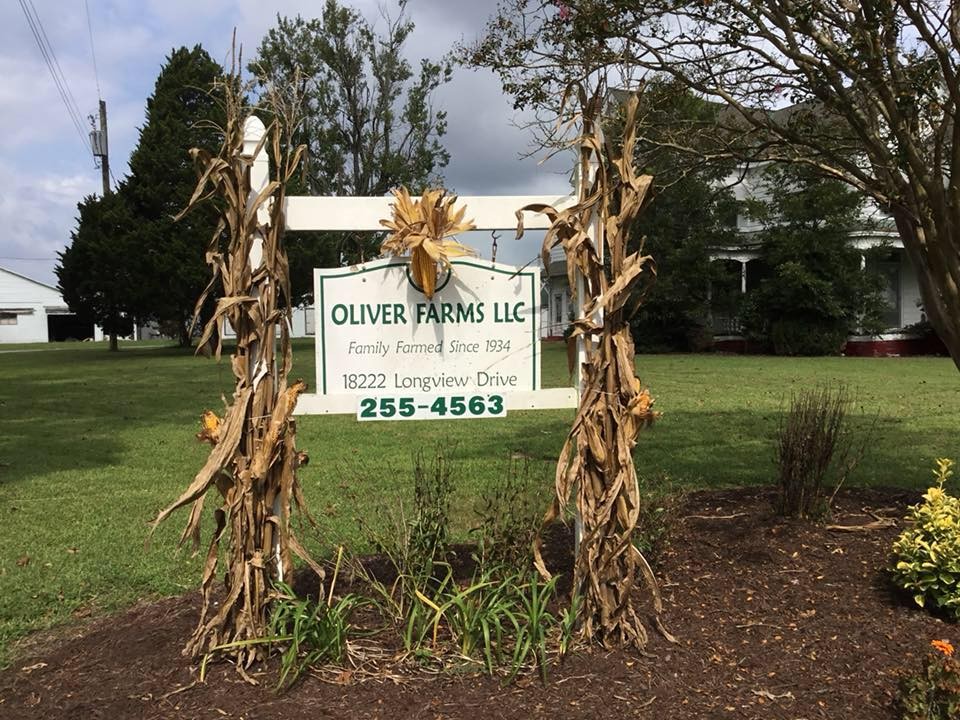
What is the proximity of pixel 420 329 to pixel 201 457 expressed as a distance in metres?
5.87

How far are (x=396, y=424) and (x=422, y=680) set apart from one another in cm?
796

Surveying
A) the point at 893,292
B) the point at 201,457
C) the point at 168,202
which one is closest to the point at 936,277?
the point at 201,457

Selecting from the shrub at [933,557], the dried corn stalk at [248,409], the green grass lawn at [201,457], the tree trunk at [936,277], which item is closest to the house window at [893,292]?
the green grass lawn at [201,457]

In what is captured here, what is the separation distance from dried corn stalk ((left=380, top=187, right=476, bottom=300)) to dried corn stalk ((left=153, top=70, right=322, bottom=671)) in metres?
0.44

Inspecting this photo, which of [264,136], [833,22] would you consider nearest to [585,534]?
[264,136]

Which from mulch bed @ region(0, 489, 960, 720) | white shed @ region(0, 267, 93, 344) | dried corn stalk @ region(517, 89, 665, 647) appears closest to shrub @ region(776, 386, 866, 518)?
mulch bed @ region(0, 489, 960, 720)

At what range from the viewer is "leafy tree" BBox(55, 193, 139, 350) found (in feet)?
88.7

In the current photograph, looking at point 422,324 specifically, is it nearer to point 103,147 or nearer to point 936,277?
point 936,277

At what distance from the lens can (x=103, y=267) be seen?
27875 millimetres

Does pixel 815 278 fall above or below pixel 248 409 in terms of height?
above

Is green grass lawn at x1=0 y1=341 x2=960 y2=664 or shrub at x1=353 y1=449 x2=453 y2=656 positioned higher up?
shrub at x1=353 y1=449 x2=453 y2=656

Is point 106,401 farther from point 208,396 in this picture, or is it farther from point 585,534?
point 585,534

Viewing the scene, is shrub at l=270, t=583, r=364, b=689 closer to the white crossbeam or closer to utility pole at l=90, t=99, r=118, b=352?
the white crossbeam

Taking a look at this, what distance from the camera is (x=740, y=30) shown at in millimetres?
4816
